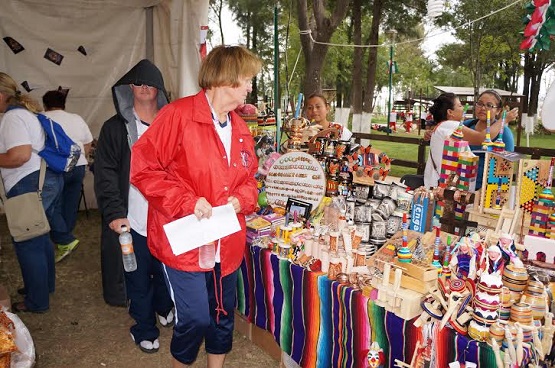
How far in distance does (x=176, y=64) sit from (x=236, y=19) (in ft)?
68.2

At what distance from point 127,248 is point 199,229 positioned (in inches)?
28.6

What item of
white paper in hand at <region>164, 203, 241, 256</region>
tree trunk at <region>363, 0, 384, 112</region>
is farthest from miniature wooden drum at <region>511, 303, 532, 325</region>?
tree trunk at <region>363, 0, 384, 112</region>

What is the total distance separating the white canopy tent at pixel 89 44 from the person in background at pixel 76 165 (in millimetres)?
1075

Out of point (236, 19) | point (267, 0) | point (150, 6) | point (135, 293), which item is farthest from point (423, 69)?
point (135, 293)

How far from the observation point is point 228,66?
1.90 metres

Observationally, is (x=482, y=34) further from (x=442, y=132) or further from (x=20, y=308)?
(x=20, y=308)

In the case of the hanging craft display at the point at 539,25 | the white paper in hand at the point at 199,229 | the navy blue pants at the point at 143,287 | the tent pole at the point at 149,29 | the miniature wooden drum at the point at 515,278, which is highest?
the tent pole at the point at 149,29

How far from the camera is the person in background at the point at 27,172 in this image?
2877 mm

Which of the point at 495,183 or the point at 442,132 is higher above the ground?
the point at 442,132

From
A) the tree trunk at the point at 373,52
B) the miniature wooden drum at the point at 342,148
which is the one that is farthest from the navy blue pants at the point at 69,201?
the tree trunk at the point at 373,52

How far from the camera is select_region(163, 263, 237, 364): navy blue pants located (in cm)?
202

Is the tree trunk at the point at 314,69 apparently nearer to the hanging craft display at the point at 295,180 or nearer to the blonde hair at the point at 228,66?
the hanging craft display at the point at 295,180

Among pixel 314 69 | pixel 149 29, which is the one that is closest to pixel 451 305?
pixel 149 29

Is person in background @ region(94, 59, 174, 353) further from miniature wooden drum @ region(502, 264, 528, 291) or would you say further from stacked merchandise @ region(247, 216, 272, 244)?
miniature wooden drum @ region(502, 264, 528, 291)
